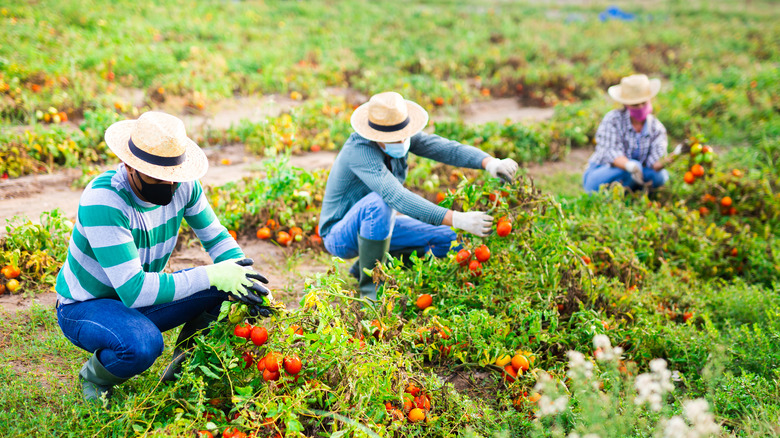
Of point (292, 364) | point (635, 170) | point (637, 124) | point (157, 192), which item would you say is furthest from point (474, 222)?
point (637, 124)

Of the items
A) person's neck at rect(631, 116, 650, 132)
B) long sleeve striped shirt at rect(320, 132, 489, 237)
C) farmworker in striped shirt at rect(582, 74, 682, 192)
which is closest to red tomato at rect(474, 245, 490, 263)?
long sleeve striped shirt at rect(320, 132, 489, 237)

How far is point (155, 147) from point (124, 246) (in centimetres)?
40

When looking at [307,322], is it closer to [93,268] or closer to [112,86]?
[93,268]

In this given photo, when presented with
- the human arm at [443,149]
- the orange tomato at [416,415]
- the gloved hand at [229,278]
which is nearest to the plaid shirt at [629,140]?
the human arm at [443,149]

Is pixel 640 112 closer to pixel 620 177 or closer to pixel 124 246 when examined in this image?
pixel 620 177

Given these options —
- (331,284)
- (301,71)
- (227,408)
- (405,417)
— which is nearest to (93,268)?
(227,408)

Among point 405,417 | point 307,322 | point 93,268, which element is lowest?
point 405,417

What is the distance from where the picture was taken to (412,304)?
3.04 meters

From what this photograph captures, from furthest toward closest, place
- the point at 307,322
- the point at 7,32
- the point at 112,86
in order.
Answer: the point at 7,32, the point at 112,86, the point at 307,322

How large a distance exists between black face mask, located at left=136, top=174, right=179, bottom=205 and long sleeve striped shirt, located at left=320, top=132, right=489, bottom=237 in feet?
3.89

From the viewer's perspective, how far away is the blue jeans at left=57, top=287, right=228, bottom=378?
221cm

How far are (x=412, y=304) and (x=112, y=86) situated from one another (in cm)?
508

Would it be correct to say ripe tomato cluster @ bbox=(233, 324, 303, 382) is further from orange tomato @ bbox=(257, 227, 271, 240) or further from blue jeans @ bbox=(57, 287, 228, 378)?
orange tomato @ bbox=(257, 227, 271, 240)

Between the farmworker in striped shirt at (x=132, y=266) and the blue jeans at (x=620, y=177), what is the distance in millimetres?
3380
